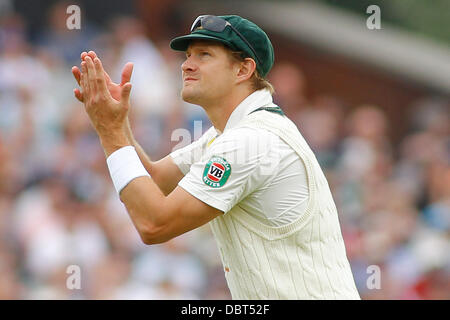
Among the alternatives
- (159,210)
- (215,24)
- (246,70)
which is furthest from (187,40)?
(159,210)

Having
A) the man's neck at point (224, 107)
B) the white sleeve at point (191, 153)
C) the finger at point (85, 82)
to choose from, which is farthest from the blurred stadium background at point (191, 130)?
the finger at point (85, 82)

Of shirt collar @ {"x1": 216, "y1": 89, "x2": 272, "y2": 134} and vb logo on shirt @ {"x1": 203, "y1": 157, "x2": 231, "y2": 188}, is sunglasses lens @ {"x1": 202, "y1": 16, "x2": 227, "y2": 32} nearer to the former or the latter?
shirt collar @ {"x1": 216, "y1": 89, "x2": 272, "y2": 134}

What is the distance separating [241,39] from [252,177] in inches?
29.2

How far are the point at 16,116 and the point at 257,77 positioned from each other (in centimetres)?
495

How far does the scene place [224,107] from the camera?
448cm

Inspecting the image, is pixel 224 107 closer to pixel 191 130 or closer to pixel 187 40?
pixel 187 40

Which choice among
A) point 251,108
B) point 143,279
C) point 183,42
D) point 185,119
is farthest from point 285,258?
point 185,119

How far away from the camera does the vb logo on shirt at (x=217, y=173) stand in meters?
4.07

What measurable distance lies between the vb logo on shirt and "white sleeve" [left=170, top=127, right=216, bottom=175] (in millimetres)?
809

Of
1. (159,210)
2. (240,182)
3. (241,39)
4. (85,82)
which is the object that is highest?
(241,39)

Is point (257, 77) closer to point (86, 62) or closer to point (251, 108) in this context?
point (251, 108)

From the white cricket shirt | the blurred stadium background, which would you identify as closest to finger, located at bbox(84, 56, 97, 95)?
the white cricket shirt

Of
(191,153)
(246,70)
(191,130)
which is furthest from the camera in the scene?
(191,130)

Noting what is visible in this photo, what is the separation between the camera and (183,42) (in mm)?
4523
